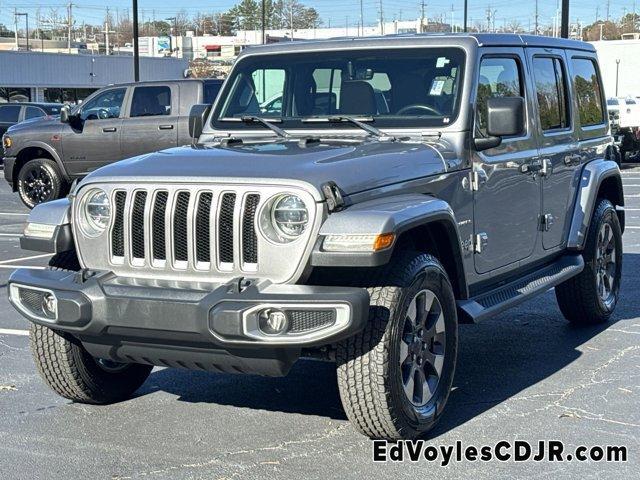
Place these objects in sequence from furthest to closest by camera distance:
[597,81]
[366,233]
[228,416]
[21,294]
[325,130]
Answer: [597,81]
[325,130]
[228,416]
[21,294]
[366,233]

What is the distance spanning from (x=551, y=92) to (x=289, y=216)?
10.5ft

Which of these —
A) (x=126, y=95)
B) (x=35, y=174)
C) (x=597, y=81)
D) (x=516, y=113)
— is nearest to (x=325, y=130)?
(x=516, y=113)

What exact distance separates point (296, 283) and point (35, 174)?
41.5 ft

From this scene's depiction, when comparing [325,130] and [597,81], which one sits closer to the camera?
[325,130]

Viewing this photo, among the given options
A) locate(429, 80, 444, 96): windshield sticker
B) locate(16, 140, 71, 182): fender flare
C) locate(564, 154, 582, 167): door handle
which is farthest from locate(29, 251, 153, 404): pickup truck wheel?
locate(16, 140, 71, 182): fender flare

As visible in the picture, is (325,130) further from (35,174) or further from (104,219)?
(35,174)

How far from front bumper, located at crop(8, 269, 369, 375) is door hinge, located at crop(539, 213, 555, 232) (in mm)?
2633

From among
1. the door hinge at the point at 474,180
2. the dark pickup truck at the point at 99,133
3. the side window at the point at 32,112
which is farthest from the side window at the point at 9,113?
the door hinge at the point at 474,180

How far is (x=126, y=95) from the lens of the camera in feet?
52.1

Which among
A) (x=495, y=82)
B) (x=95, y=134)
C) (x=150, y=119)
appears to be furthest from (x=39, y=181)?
(x=495, y=82)

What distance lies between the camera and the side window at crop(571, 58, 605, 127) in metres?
7.84

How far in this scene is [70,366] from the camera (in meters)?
5.48

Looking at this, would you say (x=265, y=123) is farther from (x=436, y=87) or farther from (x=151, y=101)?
(x=151, y=101)

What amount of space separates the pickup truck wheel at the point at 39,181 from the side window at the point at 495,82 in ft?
35.9
